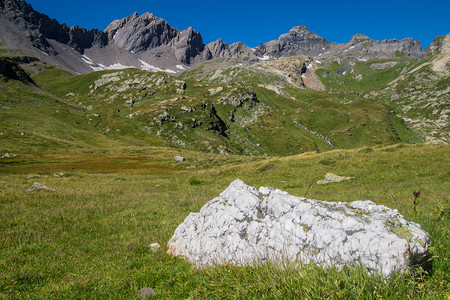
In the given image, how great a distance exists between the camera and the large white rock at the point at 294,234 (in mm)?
4258

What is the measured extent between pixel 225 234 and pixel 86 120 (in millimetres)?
212806

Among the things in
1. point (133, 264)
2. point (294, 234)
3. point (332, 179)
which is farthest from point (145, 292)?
point (332, 179)

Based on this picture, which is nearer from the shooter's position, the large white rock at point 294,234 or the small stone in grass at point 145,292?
the large white rock at point 294,234

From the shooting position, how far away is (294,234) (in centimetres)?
562

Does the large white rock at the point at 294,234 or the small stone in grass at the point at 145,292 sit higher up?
the large white rock at the point at 294,234

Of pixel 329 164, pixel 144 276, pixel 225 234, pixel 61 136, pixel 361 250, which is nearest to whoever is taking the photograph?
pixel 361 250

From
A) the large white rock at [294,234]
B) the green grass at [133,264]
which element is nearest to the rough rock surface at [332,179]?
the green grass at [133,264]

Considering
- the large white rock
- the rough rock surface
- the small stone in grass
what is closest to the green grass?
the small stone in grass

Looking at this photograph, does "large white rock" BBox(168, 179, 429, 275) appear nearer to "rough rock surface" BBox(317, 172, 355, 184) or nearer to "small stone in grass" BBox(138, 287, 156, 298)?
"small stone in grass" BBox(138, 287, 156, 298)

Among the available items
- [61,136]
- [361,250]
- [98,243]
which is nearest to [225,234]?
[361,250]

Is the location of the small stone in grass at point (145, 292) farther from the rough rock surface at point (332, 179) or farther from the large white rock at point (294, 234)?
the rough rock surface at point (332, 179)

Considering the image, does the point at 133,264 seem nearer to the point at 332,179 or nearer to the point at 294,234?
the point at 294,234

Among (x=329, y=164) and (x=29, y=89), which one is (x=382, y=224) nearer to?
(x=329, y=164)

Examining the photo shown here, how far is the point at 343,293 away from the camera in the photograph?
311 cm
